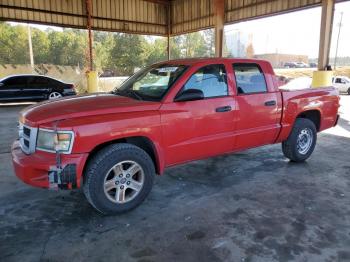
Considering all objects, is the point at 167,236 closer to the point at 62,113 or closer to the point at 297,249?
the point at 297,249

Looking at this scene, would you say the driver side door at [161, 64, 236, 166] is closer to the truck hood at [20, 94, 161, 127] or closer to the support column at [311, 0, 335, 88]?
the truck hood at [20, 94, 161, 127]

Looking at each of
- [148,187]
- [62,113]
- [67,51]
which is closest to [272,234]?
[148,187]

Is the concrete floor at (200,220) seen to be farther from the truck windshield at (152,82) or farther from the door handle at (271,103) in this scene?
the truck windshield at (152,82)

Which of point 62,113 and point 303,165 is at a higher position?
point 62,113

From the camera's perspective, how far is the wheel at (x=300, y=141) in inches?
211

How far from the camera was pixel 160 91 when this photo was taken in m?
3.98

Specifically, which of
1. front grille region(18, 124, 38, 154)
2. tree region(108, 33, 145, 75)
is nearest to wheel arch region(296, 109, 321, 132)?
front grille region(18, 124, 38, 154)

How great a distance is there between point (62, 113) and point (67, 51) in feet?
139

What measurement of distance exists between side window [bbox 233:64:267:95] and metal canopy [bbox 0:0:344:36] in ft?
29.8

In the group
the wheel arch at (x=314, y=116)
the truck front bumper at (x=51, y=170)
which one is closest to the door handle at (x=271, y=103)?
the wheel arch at (x=314, y=116)

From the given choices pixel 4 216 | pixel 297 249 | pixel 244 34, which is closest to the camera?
pixel 297 249

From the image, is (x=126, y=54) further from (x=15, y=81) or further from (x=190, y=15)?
(x=15, y=81)

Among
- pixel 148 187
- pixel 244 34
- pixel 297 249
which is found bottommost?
pixel 297 249

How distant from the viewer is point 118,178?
3.59 m
